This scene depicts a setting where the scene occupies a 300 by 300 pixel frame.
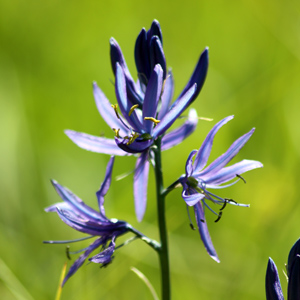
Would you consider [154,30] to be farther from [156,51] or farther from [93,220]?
[93,220]

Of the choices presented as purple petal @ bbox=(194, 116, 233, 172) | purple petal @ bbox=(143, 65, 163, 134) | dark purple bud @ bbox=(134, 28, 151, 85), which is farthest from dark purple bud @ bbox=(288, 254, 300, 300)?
dark purple bud @ bbox=(134, 28, 151, 85)

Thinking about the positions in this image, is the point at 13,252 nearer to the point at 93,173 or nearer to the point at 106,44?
the point at 93,173

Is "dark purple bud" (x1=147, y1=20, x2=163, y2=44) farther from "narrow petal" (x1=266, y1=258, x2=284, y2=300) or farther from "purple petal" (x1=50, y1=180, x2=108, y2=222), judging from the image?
"narrow petal" (x1=266, y1=258, x2=284, y2=300)

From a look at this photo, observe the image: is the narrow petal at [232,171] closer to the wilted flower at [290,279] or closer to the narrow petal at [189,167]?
the narrow petal at [189,167]

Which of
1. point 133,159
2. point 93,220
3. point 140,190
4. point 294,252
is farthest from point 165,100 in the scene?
point 133,159

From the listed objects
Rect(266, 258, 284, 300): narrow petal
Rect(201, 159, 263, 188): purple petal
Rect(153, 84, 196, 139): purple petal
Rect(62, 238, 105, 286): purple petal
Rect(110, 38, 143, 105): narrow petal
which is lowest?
Rect(266, 258, 284, 300): narrow petal

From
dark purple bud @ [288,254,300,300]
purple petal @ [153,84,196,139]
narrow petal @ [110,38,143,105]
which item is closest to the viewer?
dark purple bud @ [288,254,300,300]

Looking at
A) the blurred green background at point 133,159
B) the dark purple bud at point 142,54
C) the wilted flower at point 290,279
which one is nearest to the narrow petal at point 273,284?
the wilted flower at point 290,279
